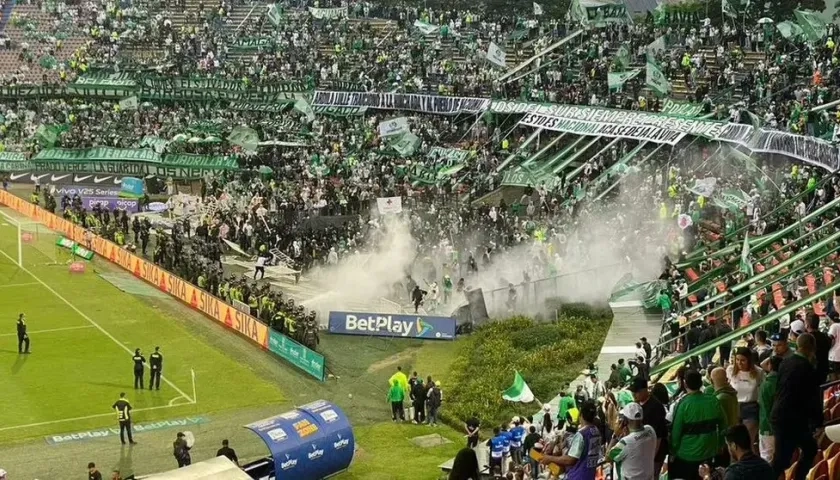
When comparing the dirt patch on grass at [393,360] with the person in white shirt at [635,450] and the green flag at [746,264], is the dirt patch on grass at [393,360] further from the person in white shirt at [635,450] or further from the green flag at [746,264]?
the person in white shirt at [635,450]

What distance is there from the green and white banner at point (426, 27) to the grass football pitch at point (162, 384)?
30975 millimetres

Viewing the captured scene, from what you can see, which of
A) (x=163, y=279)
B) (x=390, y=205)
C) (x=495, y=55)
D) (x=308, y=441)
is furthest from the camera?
(x=495, y=55)

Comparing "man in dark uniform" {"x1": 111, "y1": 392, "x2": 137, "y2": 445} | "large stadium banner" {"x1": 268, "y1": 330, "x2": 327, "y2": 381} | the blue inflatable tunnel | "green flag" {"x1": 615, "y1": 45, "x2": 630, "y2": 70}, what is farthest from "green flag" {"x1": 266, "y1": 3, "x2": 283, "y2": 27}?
the blue inflatable tunnel

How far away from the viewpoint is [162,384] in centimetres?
3556

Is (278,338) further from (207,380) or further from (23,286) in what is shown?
(23,286)

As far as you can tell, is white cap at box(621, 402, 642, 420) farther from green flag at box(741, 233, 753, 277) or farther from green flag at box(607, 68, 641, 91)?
green flag at box(607, 68, 641, 91)

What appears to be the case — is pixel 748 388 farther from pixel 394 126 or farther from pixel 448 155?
pixel 394 126

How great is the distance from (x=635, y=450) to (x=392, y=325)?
1094 inches

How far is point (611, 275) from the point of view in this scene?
40.6 m

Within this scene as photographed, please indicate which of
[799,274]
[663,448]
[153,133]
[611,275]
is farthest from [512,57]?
[663,448]

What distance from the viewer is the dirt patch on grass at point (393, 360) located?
121 feet

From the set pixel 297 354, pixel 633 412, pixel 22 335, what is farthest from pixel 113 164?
pixel 633 412

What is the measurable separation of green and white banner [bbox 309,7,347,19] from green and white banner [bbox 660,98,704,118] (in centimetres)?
3186

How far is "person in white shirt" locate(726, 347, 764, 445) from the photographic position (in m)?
13.9
